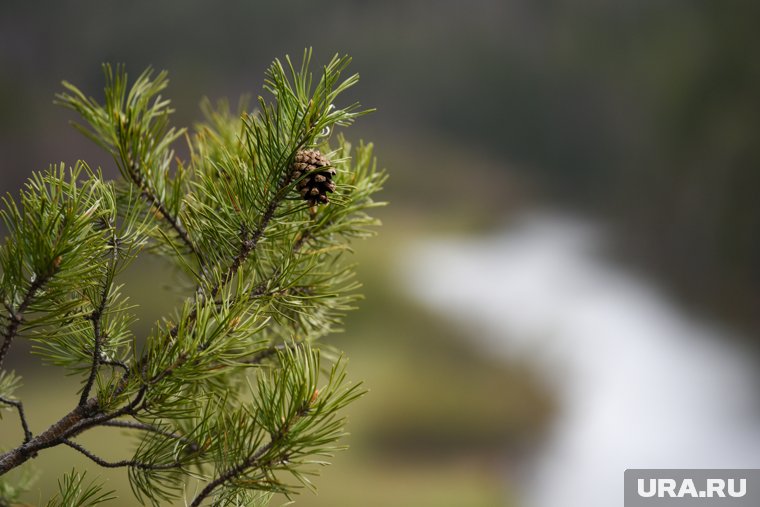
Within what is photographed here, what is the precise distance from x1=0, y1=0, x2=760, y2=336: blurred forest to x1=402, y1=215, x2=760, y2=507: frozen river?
5.6 inches

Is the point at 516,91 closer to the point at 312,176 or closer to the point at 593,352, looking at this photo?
the point at 593,352

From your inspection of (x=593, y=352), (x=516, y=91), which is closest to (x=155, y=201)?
(x=593, y=352)

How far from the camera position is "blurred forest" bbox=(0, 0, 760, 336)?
1.73 meters

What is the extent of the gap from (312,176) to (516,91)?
214 centimetres

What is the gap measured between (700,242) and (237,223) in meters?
1.82

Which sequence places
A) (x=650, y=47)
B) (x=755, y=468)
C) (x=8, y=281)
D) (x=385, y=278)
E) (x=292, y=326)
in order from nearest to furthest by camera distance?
(x=8, y=281) → (x=292, y=326) → (x=755, y=468) → (x=385, y=278) → (x=650, y=47)

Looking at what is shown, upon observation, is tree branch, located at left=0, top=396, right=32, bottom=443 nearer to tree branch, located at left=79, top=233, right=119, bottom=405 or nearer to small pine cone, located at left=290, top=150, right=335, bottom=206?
tree branch, located at left=79, top=233, right=119, bottom=405

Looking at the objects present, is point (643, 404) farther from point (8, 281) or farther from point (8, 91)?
point (8, 91)

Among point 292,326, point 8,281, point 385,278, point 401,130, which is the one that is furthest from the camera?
point 401,130

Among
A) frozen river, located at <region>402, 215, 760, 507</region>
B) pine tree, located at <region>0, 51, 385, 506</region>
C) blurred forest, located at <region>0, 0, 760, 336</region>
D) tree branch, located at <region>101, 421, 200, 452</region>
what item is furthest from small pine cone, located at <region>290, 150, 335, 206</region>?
blurred forest, located at <region>0, 0, 760, 336</region>

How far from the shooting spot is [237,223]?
0.86 ft

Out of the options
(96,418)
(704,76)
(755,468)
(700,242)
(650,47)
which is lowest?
(96,418)

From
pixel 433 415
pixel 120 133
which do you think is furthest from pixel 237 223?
pixel 433 415

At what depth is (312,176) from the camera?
0.26 m
